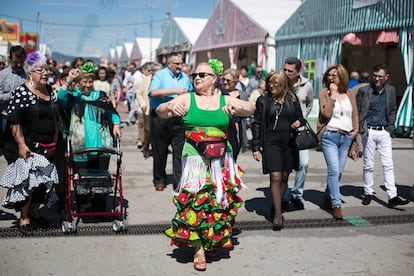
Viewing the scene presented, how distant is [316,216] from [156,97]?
268 centimetres

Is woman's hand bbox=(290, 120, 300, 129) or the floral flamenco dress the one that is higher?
woman's hand bbox=(290, 120, 300, 129)

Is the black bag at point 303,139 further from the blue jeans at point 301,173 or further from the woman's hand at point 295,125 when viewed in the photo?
the blue jeans at point 301,173

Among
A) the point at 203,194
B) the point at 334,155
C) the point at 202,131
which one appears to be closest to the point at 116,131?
the point at 202,131

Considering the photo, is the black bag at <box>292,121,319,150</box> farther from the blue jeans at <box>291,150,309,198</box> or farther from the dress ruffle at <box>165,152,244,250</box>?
the dress ruffle at <box>165,152,244,250</box>

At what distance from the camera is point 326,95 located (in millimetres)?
6469

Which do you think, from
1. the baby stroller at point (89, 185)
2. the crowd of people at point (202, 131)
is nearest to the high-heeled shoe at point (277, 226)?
the crowd of people at point (202, 131)

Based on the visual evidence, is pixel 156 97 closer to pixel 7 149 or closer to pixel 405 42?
pixel 7 149

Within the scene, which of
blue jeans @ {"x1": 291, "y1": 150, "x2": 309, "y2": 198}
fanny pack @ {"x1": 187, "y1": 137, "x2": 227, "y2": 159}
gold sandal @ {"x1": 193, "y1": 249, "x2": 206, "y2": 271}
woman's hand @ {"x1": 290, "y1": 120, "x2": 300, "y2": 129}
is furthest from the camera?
blue jeans @ {"x1": 291, "y1": 150, "x2": 309, "y2": 198}

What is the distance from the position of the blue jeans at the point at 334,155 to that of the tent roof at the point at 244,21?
1609 centimetres

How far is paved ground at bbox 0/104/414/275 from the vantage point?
460 centimetres

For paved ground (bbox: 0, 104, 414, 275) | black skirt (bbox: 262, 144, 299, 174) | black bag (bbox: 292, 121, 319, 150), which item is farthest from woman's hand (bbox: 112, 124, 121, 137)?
black bag (bbox: 292, 121, 319, 150)

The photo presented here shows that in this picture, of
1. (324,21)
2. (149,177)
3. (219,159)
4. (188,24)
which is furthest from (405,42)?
(188,24)

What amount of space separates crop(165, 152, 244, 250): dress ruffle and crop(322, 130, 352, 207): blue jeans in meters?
1.95

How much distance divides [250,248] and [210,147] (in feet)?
4.01
